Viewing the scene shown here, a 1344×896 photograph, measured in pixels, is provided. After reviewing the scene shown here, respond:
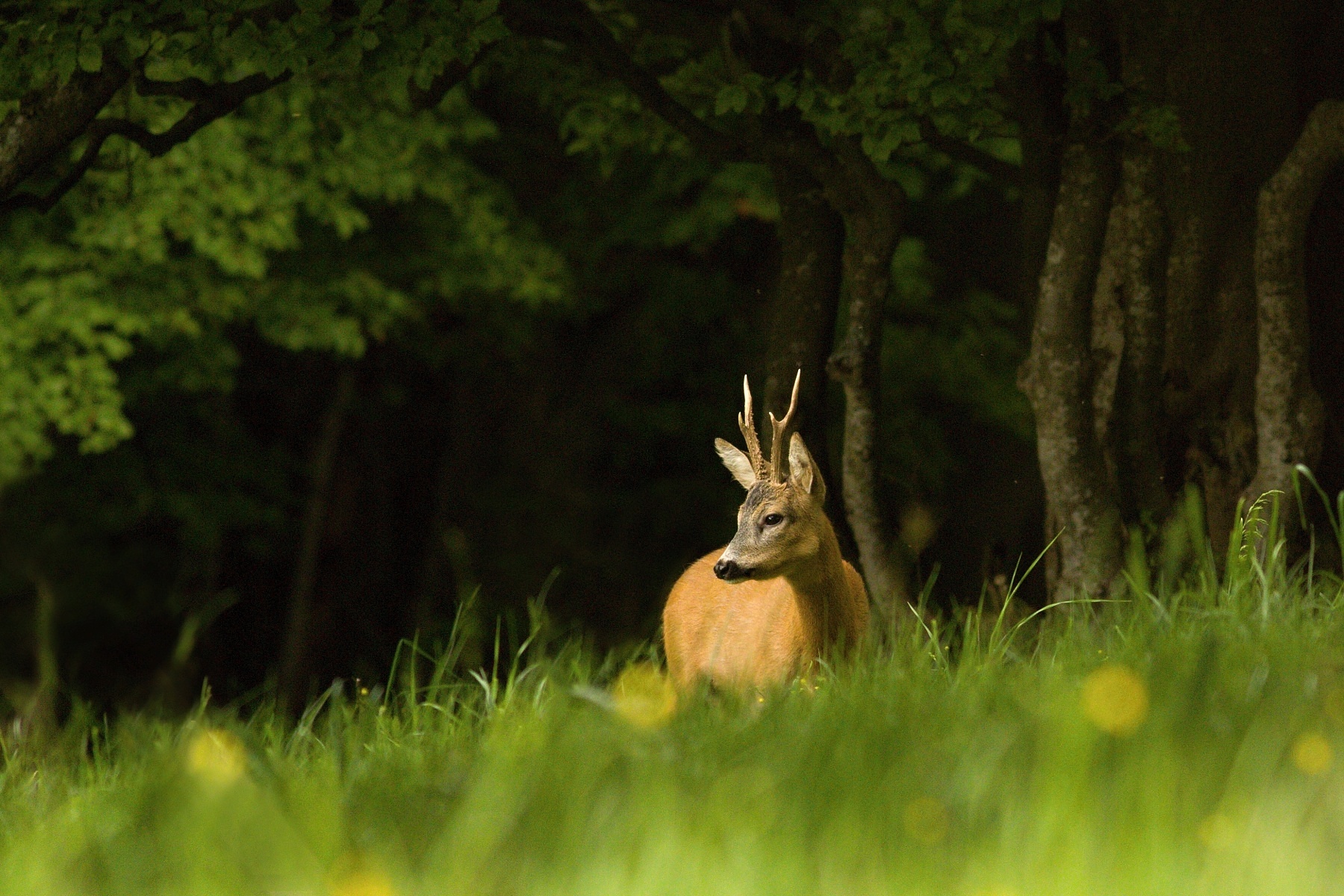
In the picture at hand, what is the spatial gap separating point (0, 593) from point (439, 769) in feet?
46.6

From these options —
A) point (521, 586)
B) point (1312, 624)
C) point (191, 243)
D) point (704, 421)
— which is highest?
point (191, 243)

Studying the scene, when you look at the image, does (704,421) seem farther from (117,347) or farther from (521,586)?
(117,347)

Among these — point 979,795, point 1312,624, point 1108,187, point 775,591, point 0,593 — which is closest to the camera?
point 979,795

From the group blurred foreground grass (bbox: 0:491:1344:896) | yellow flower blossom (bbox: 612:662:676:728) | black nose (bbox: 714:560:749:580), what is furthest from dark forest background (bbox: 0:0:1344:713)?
black nose (bbox: 714:560:749:580)

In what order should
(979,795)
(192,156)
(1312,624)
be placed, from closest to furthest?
(979,795)
(1312,624)
(192,156)

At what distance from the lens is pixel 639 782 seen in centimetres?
329

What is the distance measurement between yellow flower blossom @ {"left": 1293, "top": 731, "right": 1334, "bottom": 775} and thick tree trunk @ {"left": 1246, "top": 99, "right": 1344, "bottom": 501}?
4.77 meters

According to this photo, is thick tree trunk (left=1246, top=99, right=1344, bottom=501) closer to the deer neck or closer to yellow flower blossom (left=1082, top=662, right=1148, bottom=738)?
the deer neck

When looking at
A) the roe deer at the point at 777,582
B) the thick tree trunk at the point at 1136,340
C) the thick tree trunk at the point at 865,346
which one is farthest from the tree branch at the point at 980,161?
the roe deer at the point at 777,582

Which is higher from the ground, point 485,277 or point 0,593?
point 485,277

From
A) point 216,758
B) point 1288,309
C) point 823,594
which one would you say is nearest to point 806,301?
point 1288,309

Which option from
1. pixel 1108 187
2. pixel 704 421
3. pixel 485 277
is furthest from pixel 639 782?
pixel 704 421

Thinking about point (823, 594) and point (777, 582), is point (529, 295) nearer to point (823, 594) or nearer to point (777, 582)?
point (777, 582)

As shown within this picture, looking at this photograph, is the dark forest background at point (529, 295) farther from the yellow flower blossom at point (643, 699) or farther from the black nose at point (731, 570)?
the black nose at point (731, 570)
